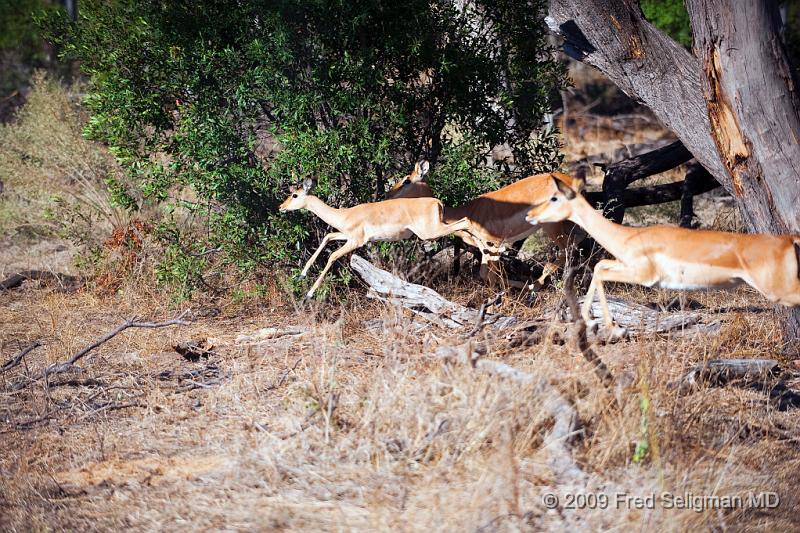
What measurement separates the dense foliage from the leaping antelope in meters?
2.73

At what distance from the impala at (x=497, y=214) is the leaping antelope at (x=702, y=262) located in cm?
197

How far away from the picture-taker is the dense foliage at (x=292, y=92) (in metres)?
7.78

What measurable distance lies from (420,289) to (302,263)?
1.61 meters

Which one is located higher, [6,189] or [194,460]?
[6,189]

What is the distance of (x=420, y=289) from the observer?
729 cm

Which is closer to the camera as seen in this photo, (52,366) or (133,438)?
(133,438)

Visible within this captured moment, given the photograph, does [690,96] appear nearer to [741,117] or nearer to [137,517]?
[741,117]

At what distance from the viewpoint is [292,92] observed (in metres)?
7.81

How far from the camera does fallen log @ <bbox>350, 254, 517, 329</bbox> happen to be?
6.86 meters

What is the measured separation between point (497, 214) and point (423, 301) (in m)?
1.24

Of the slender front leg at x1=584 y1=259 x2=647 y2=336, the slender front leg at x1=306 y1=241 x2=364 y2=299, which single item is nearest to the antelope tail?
the slender front leg at x1=584 y1=259 x2=647 y2=336

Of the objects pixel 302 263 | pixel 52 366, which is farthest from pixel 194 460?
pixel 302 263

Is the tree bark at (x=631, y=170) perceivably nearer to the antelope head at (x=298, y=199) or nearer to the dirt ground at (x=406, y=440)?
the dirt ground at (x=406, y=440)

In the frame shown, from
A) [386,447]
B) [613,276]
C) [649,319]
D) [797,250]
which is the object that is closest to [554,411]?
[386,447]
